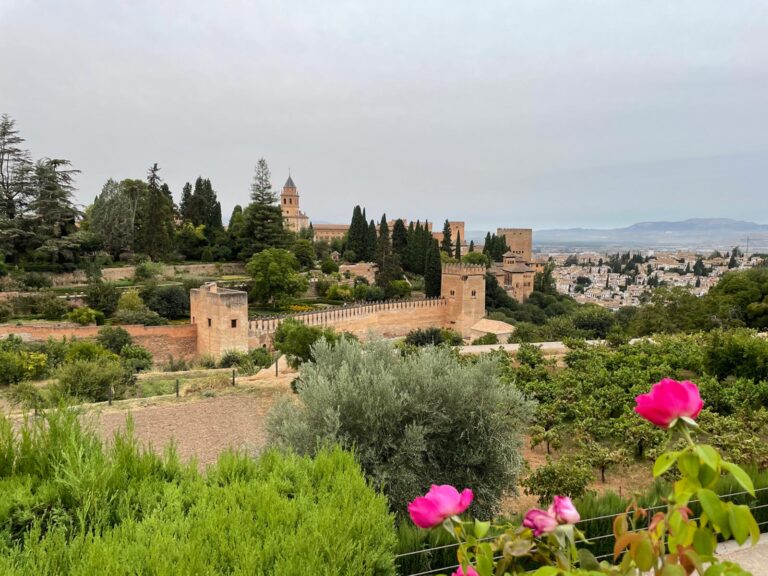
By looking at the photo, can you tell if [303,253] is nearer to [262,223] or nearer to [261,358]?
[262,223]

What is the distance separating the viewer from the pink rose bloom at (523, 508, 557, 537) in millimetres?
1353

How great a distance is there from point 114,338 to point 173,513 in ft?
58.3

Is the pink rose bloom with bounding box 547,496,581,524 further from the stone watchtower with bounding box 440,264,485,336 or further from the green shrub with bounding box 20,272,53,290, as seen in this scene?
the stone watchtower with bounding box 440,264,485,336

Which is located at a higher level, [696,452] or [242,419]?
[696,452]

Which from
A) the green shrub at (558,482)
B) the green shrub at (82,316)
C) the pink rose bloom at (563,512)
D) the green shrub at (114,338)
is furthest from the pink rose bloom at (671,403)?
the green shrub at (82,316)

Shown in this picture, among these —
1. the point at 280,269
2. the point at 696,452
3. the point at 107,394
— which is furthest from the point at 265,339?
the point at 696,452

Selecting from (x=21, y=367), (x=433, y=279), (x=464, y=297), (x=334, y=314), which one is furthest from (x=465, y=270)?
(x=21, y=367)

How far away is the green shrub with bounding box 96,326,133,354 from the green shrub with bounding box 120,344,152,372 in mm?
437

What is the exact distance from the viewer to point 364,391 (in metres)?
4.71

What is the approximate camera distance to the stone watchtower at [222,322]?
64.3 feet

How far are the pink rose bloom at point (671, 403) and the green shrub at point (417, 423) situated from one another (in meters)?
3.31

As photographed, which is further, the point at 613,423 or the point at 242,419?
the point at 242,419

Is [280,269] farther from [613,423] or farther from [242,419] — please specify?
[613,423]

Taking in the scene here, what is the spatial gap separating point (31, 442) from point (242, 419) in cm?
575
